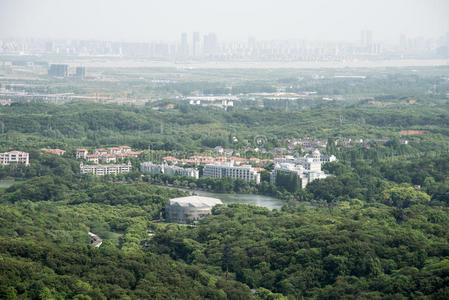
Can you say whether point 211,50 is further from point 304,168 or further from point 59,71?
point 304,168

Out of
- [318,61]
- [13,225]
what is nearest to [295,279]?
[13,225]

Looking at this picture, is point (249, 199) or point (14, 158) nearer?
point (249, 199)

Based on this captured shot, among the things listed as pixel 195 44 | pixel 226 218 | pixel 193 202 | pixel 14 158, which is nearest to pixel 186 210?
pixel 193 202

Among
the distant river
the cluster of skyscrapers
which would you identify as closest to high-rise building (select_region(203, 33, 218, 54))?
the cluster of skyscrapers

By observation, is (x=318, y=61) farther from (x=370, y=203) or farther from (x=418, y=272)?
(x=418, y=272)

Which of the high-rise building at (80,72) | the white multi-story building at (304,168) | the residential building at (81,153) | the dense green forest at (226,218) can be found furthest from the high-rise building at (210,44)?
the white multi-story building at (304,168)
